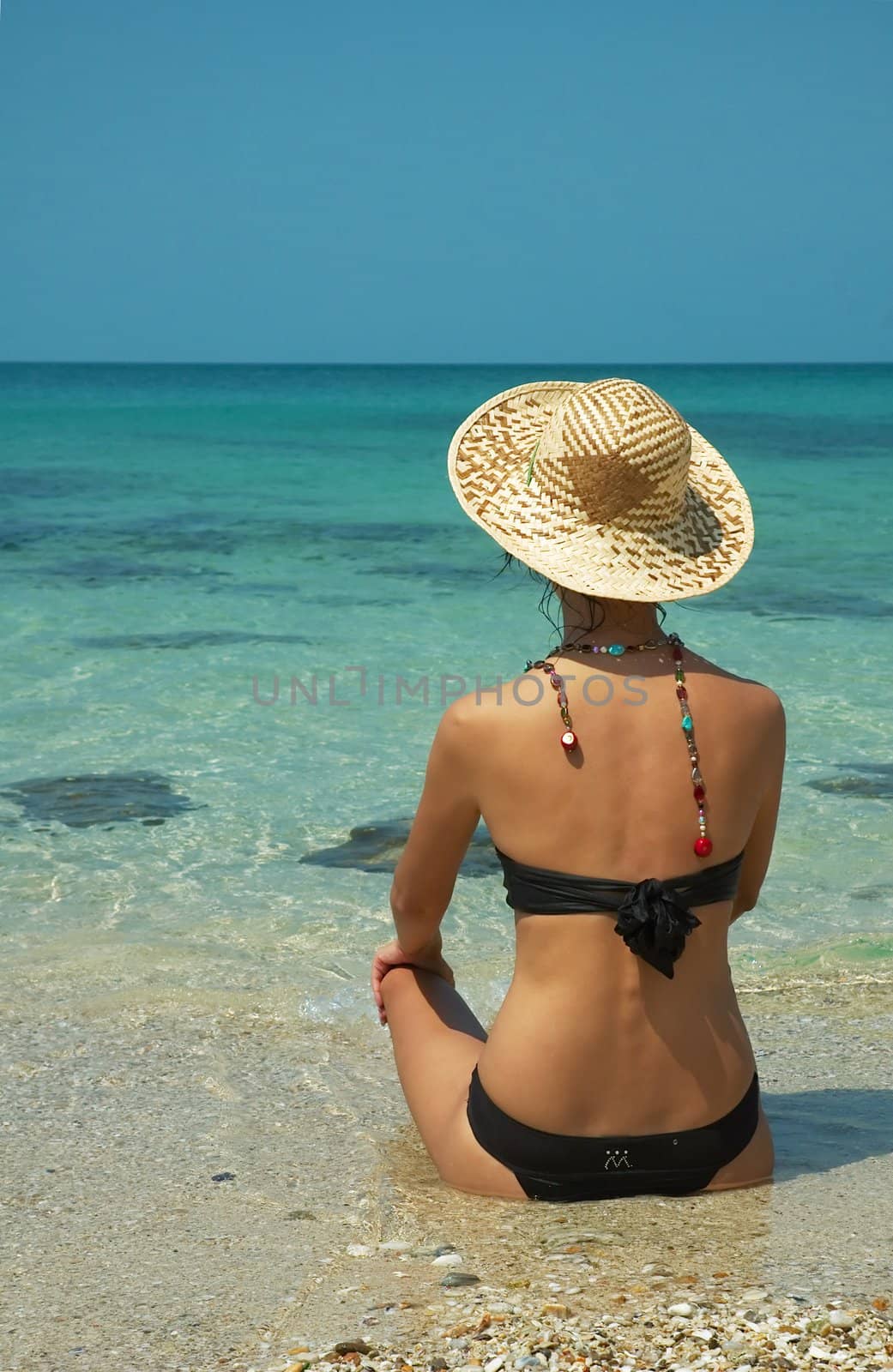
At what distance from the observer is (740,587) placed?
11977 millimetres

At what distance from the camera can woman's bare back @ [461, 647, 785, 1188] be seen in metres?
2.38

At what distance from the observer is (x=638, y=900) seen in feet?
7.79

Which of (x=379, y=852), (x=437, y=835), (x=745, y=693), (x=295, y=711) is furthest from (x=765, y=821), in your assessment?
(x=295, y=711)

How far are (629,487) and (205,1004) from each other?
2357mm

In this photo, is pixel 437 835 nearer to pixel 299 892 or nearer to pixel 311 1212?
pixel 311 1212

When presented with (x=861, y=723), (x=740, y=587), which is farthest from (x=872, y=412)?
(x=861, y=723)

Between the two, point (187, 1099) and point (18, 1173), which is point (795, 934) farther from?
point (18, 1173)

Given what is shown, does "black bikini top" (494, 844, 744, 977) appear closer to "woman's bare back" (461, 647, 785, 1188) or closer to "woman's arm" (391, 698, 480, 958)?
"woman's bare back" (461, 647, 785, 1188)

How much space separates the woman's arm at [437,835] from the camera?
243 centimetres

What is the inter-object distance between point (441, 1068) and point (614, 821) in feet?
2.26

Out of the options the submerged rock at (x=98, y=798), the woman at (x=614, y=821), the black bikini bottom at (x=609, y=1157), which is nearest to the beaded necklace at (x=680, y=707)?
the woman at (x=614, y=821)

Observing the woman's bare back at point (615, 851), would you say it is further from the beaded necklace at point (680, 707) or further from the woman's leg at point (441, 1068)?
the woman's leg at point (441, 1068)
